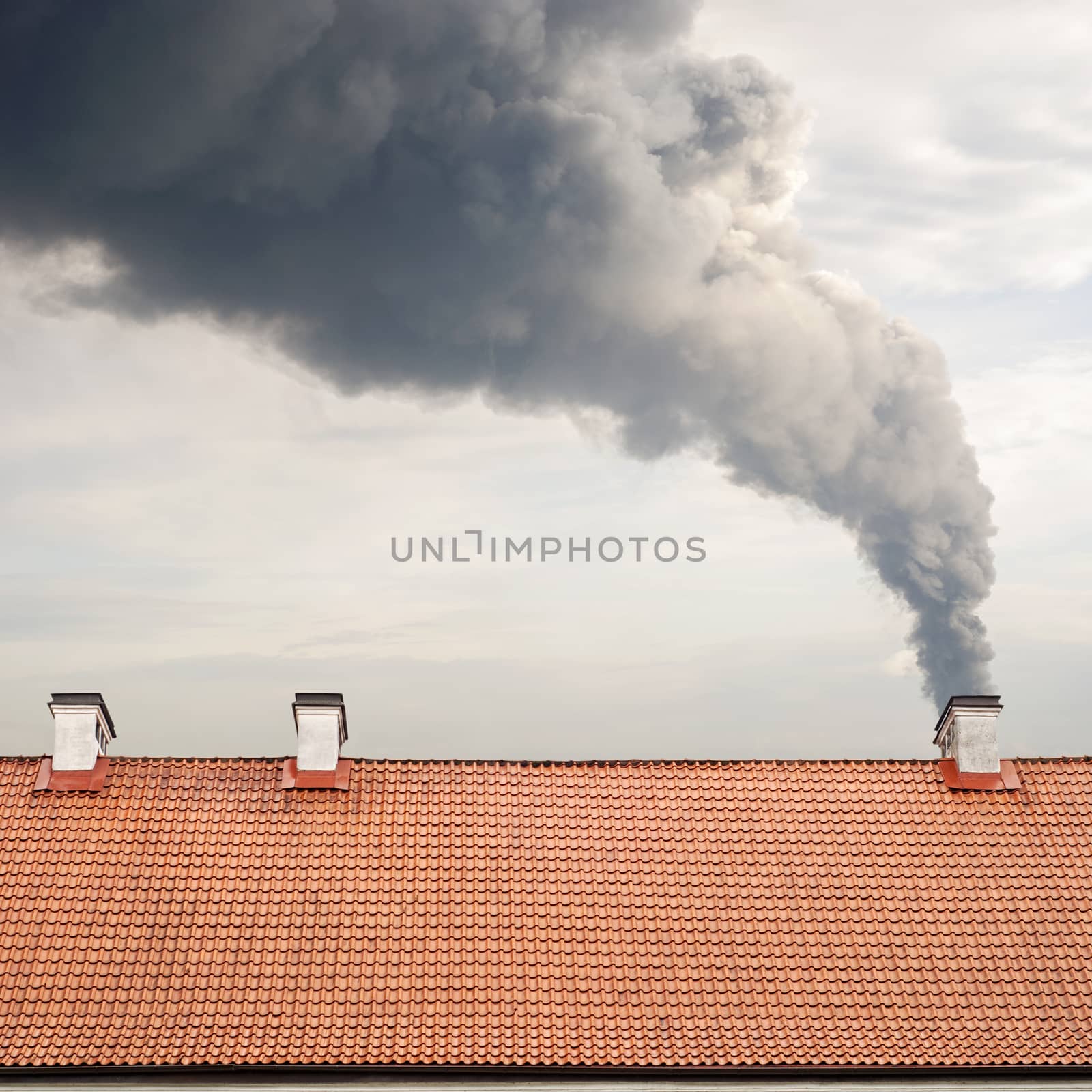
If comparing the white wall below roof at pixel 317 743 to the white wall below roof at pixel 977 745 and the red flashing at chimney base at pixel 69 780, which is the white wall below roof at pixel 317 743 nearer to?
the red flashing at chimney base at pixel 69 780

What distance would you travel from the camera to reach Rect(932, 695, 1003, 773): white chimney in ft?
77.5

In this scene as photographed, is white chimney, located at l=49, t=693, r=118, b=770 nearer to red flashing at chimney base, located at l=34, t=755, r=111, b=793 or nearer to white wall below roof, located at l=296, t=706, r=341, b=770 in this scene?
red flashing at chimney base, located at l=34, t=755, r=111, b=793

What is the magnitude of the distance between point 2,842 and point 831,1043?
12295mm

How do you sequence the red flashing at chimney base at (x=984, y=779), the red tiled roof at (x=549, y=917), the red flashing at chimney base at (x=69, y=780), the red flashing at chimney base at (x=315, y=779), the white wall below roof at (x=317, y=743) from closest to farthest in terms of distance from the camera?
the red tiled roof at (x=549, y=917), the red flashing at chimney base at (x=69, y=780), the red flashing at chimney base at (x=315, y=779), the white wall below roof at (x=317, y=743), the red flashing at chimney base at (x=984, y=779)

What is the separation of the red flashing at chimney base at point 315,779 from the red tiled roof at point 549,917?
162mm

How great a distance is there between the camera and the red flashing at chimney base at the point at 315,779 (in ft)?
75.9

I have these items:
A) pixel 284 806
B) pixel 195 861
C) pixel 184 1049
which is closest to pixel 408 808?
pixel 284 806

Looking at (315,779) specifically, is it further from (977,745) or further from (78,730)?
(977,745)

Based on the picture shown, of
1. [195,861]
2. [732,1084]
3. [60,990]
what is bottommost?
[732,1084]

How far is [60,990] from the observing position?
19531 mm

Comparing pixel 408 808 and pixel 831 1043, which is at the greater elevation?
pixel 408 808

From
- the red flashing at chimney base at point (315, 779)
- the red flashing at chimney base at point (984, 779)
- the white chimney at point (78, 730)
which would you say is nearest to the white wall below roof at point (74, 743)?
the white chimney at point (78, 730)

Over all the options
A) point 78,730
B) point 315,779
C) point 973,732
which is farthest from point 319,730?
point 973,732

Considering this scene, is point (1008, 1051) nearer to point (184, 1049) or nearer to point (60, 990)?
point (184, 1049)
